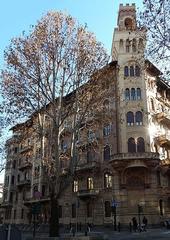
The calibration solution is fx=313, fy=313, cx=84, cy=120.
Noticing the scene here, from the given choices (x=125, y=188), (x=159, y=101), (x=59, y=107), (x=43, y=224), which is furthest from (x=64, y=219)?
(x=59, y=107)

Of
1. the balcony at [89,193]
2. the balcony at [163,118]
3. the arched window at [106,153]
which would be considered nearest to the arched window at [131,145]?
the arched window at [106,153]

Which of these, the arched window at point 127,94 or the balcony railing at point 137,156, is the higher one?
the arched window at point 127,94

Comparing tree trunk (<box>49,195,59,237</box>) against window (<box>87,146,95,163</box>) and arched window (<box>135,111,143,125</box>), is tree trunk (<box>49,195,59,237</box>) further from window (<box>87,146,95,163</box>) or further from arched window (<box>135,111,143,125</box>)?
window (<box>87,146,95,163</box>)

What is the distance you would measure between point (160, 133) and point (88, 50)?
20578mm

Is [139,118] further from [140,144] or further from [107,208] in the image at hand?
[107,208]

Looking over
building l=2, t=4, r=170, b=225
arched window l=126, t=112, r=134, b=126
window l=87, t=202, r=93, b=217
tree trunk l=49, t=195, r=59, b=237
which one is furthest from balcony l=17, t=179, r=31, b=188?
tree trunk l=49, t=195, r=59, b=237

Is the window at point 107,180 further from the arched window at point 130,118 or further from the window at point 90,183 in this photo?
the arched window at point 130,118

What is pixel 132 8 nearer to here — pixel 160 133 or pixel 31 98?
pixel 160 133

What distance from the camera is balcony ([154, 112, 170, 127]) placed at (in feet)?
126

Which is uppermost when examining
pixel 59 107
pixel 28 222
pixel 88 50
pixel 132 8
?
pixel 132 8

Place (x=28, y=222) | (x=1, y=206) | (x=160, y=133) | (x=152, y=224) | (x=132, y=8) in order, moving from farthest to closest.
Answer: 1. (x=1, y=206)
2. (x=28, y=222)
3. (x=132, y=8)
4. (x=160, y=133)
5. (x=152, y=224)

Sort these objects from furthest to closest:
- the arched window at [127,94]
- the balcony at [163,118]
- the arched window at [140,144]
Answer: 1. the arched window at [127,94]
2. the balcony at [163,118]
3. the arched window at [140,144]

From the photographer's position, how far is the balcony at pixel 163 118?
126 ft

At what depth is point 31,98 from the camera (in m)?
21.3
